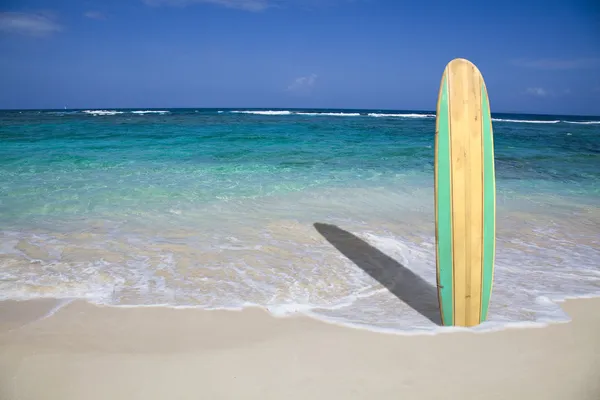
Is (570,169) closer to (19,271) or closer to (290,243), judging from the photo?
(290,243)

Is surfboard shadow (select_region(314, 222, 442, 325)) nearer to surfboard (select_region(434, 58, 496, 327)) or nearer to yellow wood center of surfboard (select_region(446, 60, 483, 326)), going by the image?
surfboard (select_region(434, 58, 496, 327))

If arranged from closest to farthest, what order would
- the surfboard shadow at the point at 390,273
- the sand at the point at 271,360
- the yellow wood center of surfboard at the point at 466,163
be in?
the sand at the point at 271,360, the yellow wood center of surfboard at the point at 466,163, the surfboard shadow at the point at 390,273

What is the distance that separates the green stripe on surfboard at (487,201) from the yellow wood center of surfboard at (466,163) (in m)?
0.02

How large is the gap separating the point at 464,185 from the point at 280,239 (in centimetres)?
220

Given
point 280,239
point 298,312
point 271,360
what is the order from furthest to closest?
point 280,239, point 298,312, point 271,360

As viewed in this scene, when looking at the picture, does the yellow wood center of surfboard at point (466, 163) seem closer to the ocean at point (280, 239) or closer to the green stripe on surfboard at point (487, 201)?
the green stripe on surfboard at point (487, 201)

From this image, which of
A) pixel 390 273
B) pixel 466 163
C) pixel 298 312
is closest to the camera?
pixel 466 163

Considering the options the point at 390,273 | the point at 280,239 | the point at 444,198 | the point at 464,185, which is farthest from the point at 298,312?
the point at 280,239

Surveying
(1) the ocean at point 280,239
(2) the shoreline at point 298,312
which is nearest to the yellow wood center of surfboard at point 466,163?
(2) the shoreline at point 298,312

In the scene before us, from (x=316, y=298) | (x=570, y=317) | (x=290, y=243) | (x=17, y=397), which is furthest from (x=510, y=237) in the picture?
(x=17, y=397)

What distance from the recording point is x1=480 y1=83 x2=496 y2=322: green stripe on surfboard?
2250mm

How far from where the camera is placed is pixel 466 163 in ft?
7.38

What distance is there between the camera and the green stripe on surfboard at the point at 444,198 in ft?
7.39

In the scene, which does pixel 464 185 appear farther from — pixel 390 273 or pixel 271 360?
pixel 271 360
